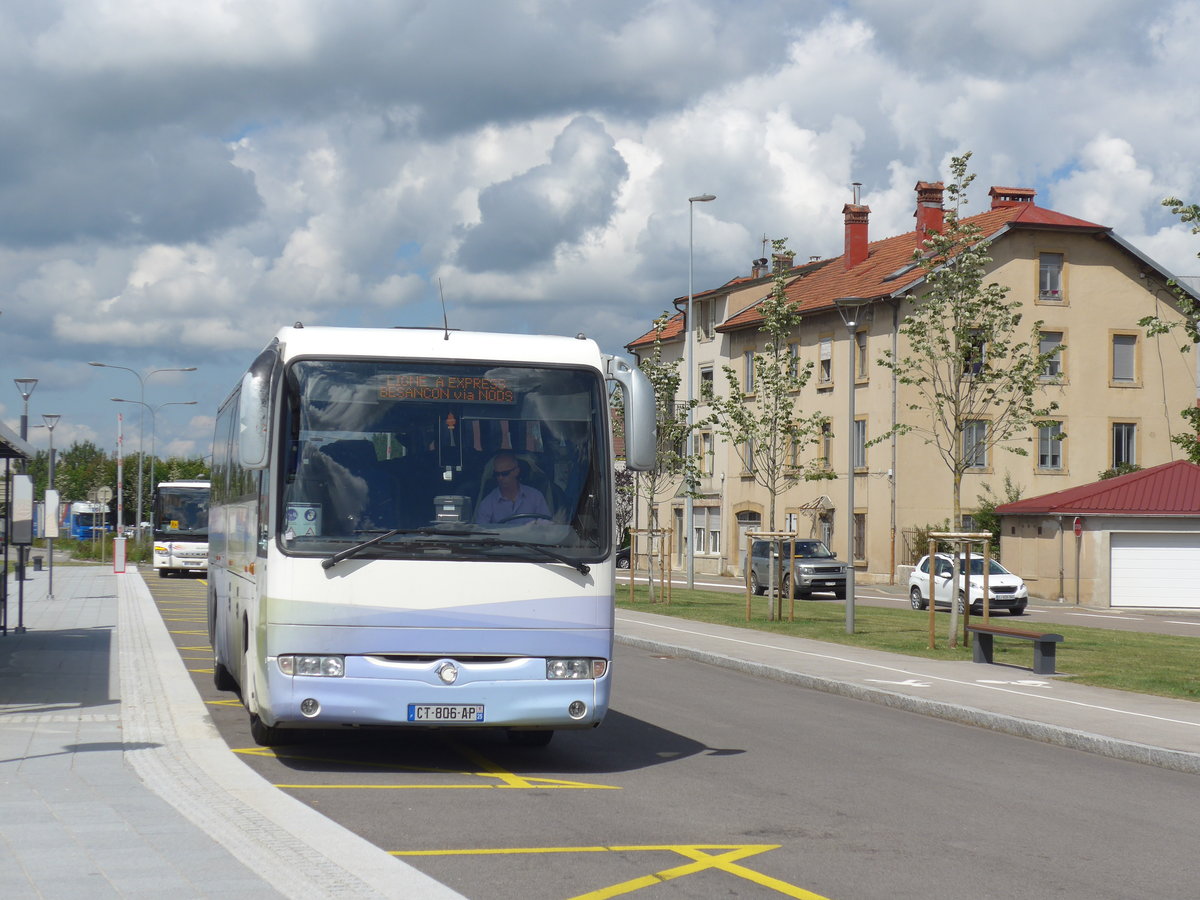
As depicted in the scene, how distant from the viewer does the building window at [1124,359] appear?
2226 inches

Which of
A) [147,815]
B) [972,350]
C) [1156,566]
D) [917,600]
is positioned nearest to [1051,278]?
[1156,566]

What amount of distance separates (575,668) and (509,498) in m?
1.23

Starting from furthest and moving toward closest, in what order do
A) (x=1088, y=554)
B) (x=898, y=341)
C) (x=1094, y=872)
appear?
(x=898, y=341)
(x=1088, y=554)
(x=1094, y=872)

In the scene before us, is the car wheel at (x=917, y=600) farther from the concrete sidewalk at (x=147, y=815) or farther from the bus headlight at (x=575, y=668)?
the bus headlight at (x=575, y=668)

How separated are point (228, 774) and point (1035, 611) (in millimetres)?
34987

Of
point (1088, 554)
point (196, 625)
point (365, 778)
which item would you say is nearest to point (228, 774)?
point (365, 778)

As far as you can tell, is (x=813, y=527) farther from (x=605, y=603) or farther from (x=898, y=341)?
(x=605, y=603)

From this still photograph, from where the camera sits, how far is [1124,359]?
56.8m

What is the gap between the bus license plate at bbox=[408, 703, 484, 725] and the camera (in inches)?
392

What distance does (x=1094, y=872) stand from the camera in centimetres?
751

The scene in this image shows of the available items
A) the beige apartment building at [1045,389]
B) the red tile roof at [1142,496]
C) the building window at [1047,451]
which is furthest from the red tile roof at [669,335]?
the red tile roof at [1142,496]

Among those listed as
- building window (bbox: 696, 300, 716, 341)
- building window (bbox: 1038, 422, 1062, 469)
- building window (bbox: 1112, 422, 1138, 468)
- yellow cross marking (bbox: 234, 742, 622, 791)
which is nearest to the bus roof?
yellow cross marking (bbox: 234, 742, 622, 791)

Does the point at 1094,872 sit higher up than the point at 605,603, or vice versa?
the point at 605,603

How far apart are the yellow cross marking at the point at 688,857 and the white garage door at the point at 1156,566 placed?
40.1 metres
